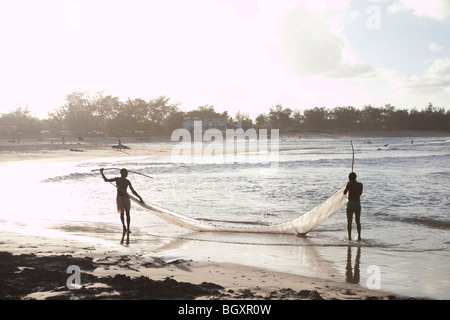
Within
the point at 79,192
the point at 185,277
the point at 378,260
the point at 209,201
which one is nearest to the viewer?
the point at 185,277

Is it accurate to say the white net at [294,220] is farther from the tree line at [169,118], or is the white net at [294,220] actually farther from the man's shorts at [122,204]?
the tree line at [169,118]

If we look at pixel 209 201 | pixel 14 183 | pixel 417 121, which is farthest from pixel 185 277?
pixel 417 121

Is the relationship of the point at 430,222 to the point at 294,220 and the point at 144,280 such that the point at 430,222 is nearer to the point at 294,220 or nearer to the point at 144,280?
the point at 294,220

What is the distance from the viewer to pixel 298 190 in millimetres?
18547

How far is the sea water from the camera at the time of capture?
7.39 meters

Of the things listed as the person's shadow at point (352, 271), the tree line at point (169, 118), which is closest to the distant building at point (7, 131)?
the tree line at point (169, 118)

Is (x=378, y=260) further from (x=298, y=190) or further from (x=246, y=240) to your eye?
(x=298, y=190)

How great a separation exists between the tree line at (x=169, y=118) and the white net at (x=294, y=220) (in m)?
81.9

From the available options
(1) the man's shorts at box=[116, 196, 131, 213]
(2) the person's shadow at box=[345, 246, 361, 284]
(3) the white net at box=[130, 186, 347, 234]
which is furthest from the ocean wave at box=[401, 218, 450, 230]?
(1) the man's shorts at box=[116, 196, 131, 213]

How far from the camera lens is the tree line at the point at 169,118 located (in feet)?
308

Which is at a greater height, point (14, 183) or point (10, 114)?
point (10, 114)

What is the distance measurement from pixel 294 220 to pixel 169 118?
93.4 meters
